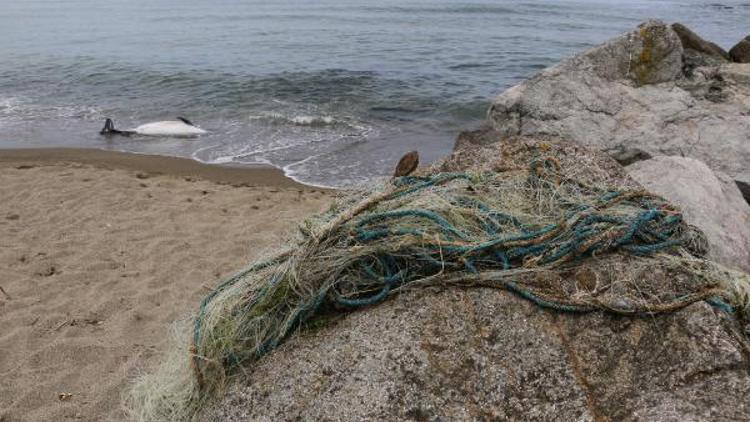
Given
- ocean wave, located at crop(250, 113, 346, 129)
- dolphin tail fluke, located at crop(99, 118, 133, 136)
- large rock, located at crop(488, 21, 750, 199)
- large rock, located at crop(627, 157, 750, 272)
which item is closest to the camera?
large rock, located at crop(627, 157, 750, 272)

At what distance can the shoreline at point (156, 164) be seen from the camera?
8953 mm

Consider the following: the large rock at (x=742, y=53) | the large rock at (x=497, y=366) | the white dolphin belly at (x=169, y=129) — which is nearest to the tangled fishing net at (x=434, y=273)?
the large rock at (x=497, y=366)

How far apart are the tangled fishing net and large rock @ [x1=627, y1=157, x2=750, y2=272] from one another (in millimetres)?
996

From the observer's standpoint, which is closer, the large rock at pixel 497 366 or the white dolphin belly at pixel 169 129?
the large rock at pixel 497 366

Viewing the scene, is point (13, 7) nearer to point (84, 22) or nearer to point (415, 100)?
point (84, 22)

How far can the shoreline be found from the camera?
8953 mm

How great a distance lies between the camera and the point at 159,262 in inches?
229

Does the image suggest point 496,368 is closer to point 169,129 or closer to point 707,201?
point 707,201

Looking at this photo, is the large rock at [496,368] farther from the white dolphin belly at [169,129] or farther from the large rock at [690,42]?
the white dolphin belly at [169,129]

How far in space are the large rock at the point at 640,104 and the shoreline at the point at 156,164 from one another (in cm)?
344

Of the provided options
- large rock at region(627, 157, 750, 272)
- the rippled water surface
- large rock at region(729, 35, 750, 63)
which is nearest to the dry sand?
the rippled water surface

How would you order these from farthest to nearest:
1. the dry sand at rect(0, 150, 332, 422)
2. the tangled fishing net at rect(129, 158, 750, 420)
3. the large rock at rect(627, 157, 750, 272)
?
the dry sand at rect(0, 150, 332, 422), the large rock at rect(627, 157, 750, 272), the tangled fishing net at rect(129, 158, 750, 420)

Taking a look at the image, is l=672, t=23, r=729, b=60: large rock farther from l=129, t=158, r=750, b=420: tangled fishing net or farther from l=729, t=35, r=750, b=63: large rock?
l=129, t=158, r=750, b=420: tangled fishing net

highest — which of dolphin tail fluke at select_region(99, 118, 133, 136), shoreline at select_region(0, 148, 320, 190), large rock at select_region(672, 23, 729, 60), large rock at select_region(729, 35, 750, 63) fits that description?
large rock at select_region(672, 23, 729, 60)
